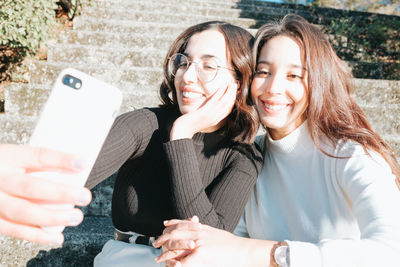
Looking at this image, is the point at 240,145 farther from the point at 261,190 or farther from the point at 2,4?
the point at 2,4

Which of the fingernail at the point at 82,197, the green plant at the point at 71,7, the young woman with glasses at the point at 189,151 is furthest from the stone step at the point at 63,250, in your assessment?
the green plant at the point at 71,7

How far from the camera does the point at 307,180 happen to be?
1.41 metres

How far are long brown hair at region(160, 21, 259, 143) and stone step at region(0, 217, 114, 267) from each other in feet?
2.97

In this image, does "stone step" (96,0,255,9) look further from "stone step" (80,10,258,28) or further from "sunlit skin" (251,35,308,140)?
"sunlit skin" (251,35,308,140)

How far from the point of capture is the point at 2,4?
2336mm

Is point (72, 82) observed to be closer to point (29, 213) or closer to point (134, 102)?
point (29, 213)

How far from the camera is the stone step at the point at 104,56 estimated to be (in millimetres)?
2846

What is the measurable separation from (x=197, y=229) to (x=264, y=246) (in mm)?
242

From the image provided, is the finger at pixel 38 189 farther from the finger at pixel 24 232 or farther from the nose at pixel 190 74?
the nose at pixel 190 74

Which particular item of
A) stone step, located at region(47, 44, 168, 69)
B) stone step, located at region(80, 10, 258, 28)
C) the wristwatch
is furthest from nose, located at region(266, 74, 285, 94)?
stone step, located at region(80, 10, 258, 28)

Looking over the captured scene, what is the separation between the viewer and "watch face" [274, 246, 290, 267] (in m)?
1.02

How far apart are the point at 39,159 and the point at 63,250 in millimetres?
1259

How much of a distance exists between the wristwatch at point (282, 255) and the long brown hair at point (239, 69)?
598 millimetres

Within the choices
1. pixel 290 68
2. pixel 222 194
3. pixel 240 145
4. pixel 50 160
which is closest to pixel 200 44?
pixel 290 68
